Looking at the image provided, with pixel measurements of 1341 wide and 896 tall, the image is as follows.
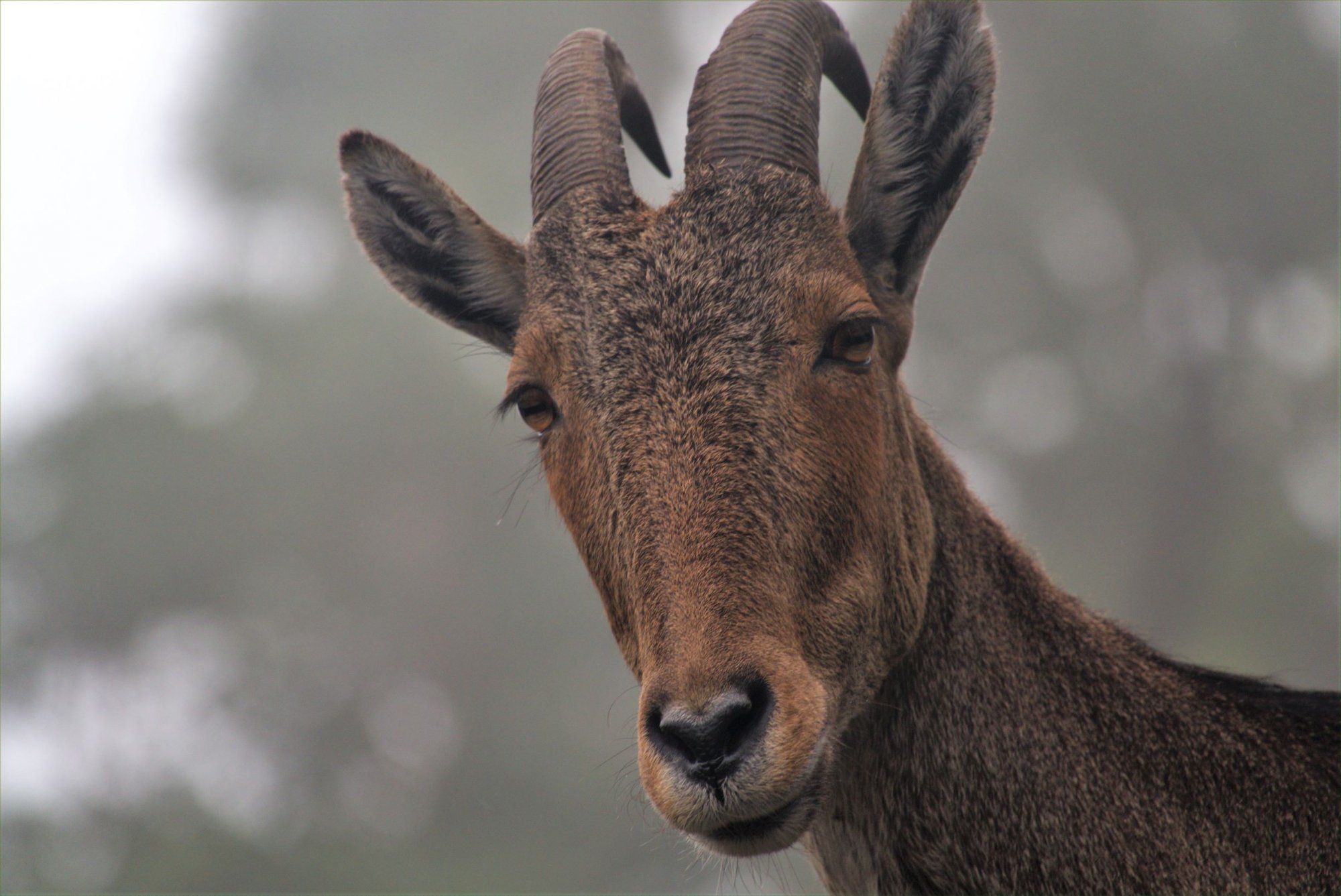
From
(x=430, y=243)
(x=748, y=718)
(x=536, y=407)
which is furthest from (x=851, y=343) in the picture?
(x=430, y=243)

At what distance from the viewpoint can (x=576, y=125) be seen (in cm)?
571

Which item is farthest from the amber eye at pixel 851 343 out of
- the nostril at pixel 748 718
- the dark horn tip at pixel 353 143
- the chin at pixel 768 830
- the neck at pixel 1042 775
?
the dark horn tip at pixel 353 143

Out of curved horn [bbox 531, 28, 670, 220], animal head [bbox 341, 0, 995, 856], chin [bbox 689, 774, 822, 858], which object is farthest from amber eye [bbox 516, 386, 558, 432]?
chin [bbox 689, 774, 822, 858]

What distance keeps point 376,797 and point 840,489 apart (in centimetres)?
3394

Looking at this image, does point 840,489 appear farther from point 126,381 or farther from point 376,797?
point 126,381

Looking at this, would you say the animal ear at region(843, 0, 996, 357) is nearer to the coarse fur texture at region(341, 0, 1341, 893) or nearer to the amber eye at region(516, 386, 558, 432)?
the coarse fur texture at region(341, 0, 1341, 893)

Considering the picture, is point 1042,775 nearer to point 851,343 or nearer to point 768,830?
point 768,830

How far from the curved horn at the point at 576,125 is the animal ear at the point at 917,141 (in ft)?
3.85

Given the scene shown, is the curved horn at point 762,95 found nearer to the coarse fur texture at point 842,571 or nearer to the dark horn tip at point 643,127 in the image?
the coarse fur texture at point 842,571

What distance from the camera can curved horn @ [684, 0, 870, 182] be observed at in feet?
17.5

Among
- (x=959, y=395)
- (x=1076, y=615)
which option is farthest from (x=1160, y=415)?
(x=1076, y=615)

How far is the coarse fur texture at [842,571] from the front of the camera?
161 inches

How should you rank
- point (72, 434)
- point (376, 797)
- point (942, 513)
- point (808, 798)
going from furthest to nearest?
1. point (72, 434)
2. point (376, 797)
3. point (942, 513)
4. point (808, 798)

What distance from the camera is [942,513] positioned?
5.46 metres
